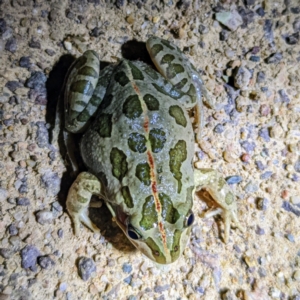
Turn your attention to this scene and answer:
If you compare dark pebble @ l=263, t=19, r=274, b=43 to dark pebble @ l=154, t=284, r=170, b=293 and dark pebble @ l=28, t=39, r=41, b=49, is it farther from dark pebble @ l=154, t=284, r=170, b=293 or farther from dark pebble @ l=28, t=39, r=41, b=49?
dark pebble @ l=154, t=284, r=170, b=293

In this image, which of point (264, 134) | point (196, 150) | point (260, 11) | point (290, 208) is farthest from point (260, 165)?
point (260, 11)

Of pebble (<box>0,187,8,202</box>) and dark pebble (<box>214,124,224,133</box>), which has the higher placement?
dark pebble (<box>214,124,224,133</box>)

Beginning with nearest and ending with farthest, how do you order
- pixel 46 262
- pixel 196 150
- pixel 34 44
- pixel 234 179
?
pixel 46 262 → pixel 234 179 → pixel 196 150 → pixel 34 44

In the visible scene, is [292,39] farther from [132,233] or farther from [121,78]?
[132,233]

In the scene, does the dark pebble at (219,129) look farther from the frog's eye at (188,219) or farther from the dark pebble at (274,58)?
the frog's eye at (188,219)

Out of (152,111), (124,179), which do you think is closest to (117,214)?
(124,179)

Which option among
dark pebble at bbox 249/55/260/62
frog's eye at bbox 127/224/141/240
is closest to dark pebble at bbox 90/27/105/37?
dark pebble at bbox 249/55/260/62
